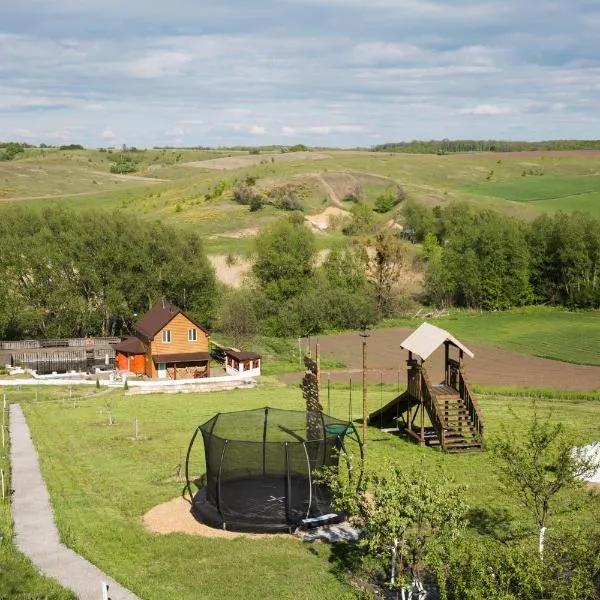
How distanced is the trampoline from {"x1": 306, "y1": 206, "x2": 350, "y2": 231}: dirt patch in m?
79.1

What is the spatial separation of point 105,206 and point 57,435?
96.1 metres

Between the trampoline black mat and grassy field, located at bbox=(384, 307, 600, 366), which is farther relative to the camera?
grassy field, located at bbox=(384, 307, 600, 366)

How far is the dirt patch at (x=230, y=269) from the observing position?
251ft

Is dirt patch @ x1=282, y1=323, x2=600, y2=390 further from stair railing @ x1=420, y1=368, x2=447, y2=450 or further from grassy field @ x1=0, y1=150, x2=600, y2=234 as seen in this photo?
grassy field @ x1=0, y1=150, x2=600, y2=234

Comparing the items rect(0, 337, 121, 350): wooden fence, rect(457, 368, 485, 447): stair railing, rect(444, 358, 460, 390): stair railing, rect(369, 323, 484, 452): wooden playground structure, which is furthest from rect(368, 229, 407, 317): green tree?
rect(457, 368, 485, 447): stair railing

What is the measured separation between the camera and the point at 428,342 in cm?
2731

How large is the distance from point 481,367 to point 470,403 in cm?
2148

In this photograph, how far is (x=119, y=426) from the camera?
101 feet

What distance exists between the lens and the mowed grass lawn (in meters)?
15.2

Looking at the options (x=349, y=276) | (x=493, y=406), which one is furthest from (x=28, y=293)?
(x=493, y=406)

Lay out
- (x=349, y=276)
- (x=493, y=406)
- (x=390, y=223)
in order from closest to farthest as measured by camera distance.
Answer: (x=493, y=406), (x=349, y=276), (x=390, y=223)

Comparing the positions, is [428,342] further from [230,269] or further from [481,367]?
[230,269]

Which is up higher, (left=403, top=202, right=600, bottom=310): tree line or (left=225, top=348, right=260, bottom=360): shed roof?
(left=403, top=202, right=600, bottom=310): tree line

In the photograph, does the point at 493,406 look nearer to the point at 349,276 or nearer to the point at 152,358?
the point at 152,358
